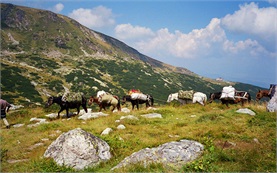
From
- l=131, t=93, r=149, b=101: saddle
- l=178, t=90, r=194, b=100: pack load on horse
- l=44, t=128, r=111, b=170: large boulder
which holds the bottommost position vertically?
l=44, t=128, r=111, b=170: large boulder

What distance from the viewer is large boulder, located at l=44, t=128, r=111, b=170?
10.2 m

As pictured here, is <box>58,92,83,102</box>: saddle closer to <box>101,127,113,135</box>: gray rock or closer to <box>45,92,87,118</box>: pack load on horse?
<box>45,92,87,118</box>: pack load on horse

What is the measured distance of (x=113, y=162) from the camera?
10.5m

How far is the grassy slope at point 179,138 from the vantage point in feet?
31.2

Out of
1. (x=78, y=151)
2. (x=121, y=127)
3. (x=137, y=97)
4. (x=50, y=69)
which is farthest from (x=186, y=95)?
(x=50, y=69)

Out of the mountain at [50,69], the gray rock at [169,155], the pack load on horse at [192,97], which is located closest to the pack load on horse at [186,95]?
the pack load on horse at [192,97]

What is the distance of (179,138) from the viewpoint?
1192cm

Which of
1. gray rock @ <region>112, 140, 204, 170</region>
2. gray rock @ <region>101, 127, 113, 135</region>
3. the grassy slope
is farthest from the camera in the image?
gray rock @ <region>101, 127, 113, 135</region>

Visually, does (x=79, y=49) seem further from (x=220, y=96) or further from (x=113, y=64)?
(x=220, y=96)

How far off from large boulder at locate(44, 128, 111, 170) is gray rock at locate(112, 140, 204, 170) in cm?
126

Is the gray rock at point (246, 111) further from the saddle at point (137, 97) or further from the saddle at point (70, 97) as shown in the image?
the saddle at point (70, 97)

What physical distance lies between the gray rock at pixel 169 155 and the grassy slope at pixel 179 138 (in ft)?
1.39

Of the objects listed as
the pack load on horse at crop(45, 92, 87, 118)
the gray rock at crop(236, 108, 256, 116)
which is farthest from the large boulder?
the gray rock at crop(236, 108, 256, 116)

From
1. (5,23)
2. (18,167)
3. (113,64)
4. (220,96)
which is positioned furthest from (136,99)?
(5,23)
